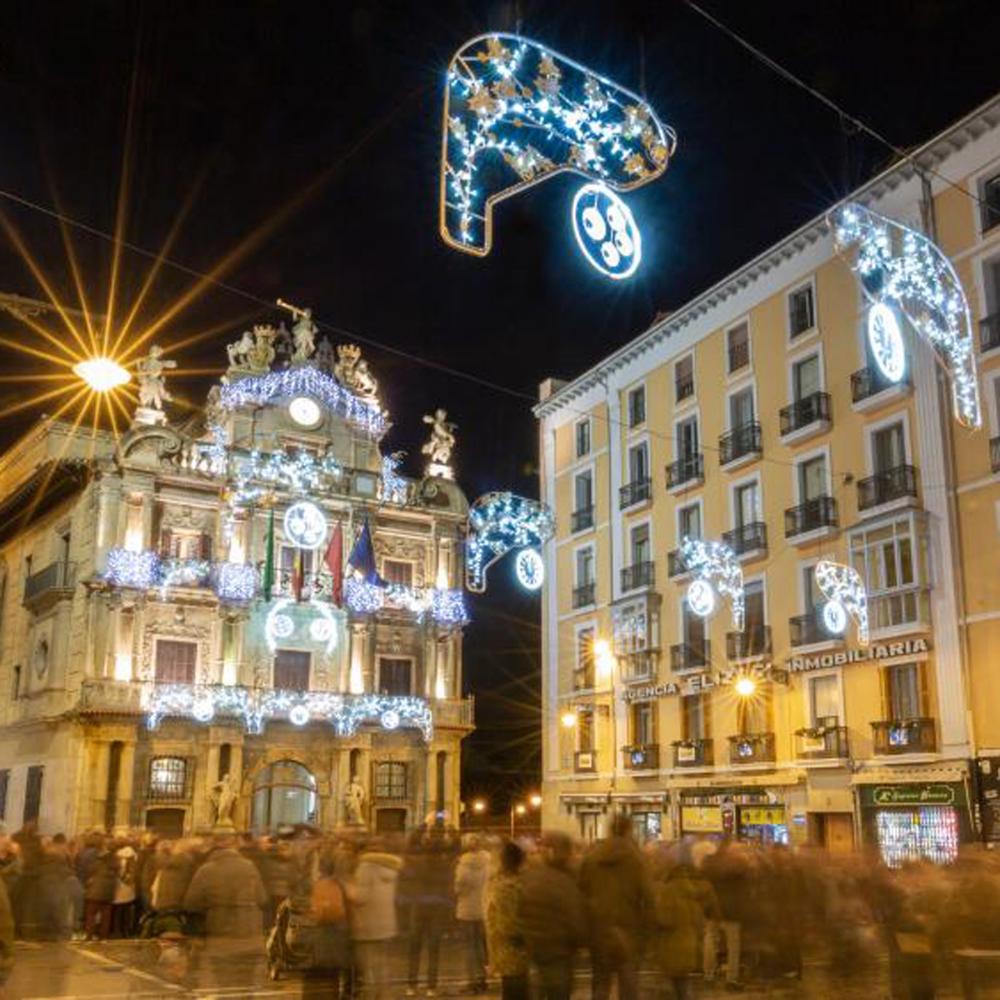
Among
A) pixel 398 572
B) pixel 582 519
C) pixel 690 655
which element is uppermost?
pixel 582 519

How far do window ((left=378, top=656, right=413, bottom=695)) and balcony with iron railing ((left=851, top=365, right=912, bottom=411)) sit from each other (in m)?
19.9

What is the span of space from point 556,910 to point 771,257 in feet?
85.1

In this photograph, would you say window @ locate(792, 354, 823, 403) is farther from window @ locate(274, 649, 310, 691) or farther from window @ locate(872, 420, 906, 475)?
window @ locate(274, 649, 310, 691)

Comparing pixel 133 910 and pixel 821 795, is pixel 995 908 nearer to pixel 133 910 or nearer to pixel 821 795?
pixel 133 910

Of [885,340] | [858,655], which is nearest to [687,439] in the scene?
[858,655]

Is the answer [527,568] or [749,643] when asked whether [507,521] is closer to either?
[527,568]

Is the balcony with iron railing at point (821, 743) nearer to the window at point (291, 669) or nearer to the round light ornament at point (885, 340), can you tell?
the round light ornament at point (885, 340)

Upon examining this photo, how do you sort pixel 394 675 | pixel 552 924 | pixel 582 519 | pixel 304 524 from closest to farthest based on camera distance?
pixel 552 924
pixel 304 524
pixel 582 519
pixel 394 675

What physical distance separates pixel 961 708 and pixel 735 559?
7771 mm

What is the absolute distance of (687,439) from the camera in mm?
35594

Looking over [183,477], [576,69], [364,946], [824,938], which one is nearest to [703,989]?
[824,938]

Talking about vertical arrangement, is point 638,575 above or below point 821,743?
above

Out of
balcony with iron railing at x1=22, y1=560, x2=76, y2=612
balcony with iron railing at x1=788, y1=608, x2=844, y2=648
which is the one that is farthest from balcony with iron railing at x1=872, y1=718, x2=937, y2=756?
balcony with iron railing at x1=22, y1=560, x2=76, y2=612

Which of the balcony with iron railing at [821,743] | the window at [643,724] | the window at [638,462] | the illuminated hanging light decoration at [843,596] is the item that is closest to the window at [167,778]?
the window at [643,724]
